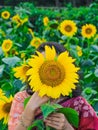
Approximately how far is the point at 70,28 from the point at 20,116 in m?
3.48

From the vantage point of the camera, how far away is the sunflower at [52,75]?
88.4 inches

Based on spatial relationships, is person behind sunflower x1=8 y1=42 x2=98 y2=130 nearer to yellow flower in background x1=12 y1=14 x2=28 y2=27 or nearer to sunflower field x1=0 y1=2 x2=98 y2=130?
sunflower field x1=0 y1=2 x2=98 y2=130

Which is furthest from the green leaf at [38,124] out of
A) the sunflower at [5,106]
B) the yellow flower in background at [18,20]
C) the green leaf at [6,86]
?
the yellow flower in background at [18,20]

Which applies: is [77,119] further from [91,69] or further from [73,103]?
[91,69]

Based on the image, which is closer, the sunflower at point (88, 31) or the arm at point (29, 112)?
the arm at point (29, 112)

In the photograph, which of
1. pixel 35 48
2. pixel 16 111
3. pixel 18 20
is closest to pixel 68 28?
pixel 35 48

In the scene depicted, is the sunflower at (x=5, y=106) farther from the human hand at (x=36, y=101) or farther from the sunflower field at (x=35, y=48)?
the human hand at (x=36, y=101)

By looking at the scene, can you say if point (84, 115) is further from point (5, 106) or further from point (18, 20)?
point (18, 20)

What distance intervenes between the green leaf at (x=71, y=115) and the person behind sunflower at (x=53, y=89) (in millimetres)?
16

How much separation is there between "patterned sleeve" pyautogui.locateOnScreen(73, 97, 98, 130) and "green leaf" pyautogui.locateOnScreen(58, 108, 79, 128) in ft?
0.49

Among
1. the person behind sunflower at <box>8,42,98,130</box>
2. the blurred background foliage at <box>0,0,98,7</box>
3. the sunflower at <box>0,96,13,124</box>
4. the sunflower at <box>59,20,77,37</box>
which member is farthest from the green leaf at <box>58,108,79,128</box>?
the blurred background foliage at <box>0,0,98,7</box>

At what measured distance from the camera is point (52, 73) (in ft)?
7.38

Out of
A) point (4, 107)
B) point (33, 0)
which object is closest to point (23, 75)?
point (4, 107)

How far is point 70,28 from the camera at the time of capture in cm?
603
